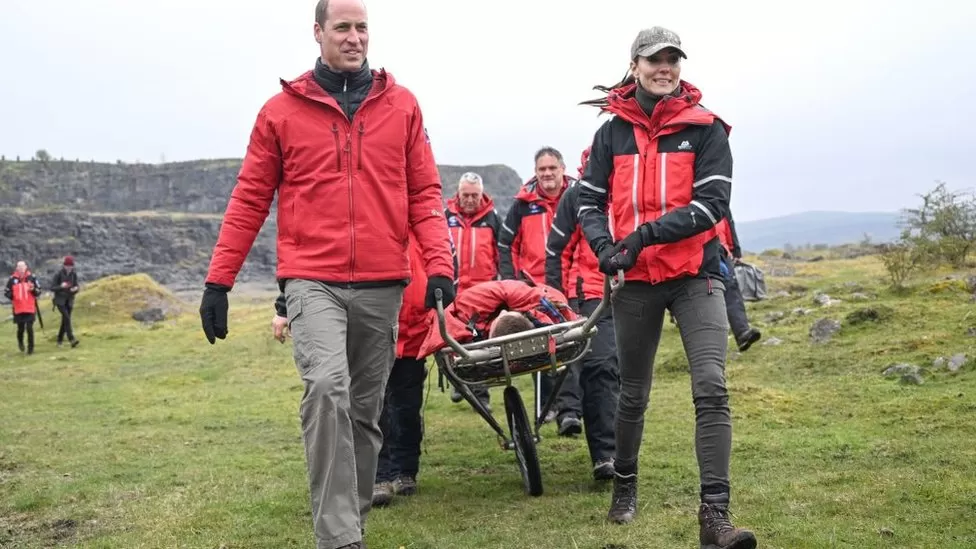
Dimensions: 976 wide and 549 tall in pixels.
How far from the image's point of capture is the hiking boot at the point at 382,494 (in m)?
6.13

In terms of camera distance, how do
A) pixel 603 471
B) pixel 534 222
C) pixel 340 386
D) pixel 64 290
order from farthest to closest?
pixel 64 290, pixel 534 222, pixel 603 471, pixel 340 386

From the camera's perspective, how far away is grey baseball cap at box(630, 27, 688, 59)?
4711 millimetres

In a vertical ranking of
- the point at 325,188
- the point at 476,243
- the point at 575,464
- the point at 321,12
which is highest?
the point at 321,12

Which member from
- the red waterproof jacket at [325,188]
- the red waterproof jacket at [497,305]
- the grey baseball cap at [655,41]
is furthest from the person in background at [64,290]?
the grey baseball cap at [655,41]

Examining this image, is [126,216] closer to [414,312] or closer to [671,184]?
[414,312]

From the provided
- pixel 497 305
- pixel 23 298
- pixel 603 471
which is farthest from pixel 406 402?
pixel 23 298

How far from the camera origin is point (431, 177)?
4.88 metres

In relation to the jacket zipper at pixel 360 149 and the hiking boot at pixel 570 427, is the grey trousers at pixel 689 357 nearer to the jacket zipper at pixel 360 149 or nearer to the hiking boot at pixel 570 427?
the jacket zipper at pixel 360 149

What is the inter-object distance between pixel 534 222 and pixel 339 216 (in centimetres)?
438

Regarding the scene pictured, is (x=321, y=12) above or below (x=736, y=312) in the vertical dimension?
above

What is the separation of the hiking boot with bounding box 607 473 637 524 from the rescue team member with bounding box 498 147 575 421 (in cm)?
304

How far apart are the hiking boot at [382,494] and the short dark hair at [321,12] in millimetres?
2934

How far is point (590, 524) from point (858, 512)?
1.37 metres

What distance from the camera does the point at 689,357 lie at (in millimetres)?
4641
